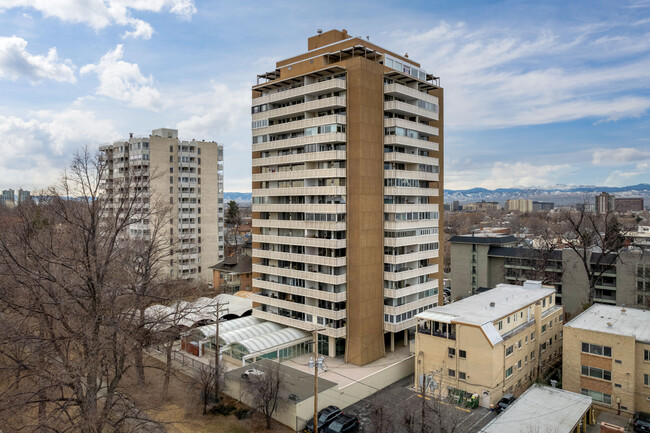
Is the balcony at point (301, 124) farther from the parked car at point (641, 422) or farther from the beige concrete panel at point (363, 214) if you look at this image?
the parked car at point (641, 422)

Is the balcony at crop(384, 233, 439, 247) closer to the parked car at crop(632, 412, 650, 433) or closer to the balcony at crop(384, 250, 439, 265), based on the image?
the balcony at crop(384, 250, 439, 265)

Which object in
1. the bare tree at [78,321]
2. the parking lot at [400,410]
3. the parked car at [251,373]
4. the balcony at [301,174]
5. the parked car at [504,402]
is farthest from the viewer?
the balcony at [301,174]

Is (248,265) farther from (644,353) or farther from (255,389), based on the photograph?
Result: (644,353)

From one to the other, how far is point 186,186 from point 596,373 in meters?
59.2

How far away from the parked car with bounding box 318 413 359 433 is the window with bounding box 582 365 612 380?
16427 mm

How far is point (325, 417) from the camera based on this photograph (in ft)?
85.3

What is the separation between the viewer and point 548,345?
36.0 metres

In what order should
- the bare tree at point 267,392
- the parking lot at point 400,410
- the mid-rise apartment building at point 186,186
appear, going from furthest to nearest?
the mid-rise apartment building at point 186,186, the bare tree at point 267,392, the parking lot at point 400,410

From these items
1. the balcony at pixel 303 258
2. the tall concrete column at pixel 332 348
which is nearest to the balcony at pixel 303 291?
the balcony at pixel 303 258

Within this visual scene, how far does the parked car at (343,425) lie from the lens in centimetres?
2491

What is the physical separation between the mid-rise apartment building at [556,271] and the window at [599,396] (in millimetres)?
22516

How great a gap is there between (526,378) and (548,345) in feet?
18.2

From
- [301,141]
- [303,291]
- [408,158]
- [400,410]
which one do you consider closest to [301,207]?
[301,141]

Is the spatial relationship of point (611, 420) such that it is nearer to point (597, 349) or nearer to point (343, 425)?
point (597, 349)
